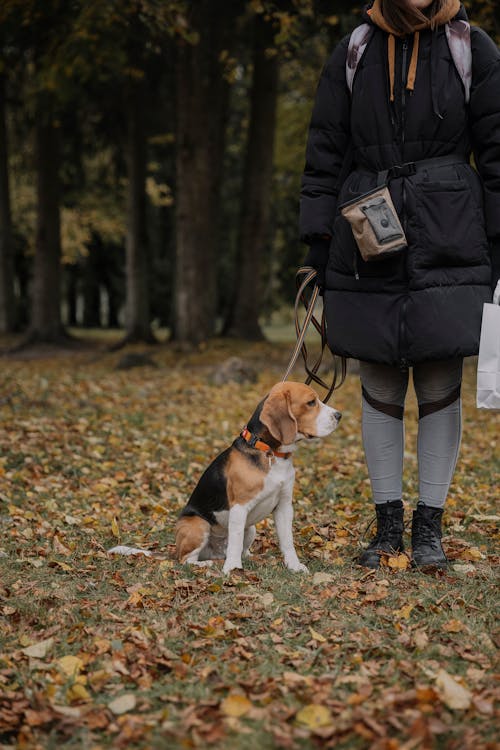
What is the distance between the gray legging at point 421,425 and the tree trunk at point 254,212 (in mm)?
13947

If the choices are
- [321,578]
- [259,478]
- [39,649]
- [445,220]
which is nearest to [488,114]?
[445,220]

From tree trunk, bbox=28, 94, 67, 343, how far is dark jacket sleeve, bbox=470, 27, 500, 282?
54.8 ft

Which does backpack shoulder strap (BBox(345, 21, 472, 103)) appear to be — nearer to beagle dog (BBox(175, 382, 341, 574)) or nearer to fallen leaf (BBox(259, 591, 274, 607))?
beagle dog (BBox(175, 382, 341, 574))

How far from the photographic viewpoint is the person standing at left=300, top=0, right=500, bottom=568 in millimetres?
4203

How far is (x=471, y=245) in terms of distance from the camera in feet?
13.9

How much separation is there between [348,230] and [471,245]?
0.60 metres

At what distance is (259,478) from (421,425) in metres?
0.89

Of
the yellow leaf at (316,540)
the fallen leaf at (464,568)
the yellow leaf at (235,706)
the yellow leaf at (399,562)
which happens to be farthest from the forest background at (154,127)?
the yellow leaf at (235,706)

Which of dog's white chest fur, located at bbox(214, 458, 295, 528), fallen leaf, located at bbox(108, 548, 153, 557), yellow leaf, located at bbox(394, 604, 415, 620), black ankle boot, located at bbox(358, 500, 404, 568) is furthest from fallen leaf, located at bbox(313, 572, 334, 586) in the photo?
fallen leaf, located at bbox(108, 548, 153, 557)

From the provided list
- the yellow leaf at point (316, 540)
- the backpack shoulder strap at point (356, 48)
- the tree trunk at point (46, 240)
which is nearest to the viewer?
the backpack shoulder strap at point (356, 48)

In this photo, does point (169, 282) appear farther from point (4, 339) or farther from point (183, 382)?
point (183, 382)

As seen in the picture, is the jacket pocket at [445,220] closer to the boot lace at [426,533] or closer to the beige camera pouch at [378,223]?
the beige camera pouch at [378,223]

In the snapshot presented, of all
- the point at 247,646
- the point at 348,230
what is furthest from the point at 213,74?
the point at 247,646

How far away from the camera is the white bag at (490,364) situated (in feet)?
13.3
